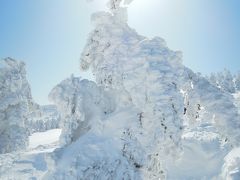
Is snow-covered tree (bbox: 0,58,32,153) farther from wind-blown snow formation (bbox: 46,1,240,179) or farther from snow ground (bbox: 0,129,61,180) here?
wind-blown snow formation (bbox: 46,1,240,179)

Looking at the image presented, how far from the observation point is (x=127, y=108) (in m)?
9.40

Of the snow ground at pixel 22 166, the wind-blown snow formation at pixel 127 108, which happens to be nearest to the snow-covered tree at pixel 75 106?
the wind-blown snow formation at pixel 127 108

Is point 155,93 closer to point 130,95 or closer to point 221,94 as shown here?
point 130,95

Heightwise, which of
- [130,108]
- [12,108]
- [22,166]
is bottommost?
[22,166]

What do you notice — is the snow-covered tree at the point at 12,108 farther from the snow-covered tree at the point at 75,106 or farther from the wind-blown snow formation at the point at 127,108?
the snow-covered tree at the point at 75,106

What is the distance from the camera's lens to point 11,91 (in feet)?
95.2

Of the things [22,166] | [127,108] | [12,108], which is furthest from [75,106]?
[12,108]

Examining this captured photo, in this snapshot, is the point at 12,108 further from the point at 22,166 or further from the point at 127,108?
the point at 127,108

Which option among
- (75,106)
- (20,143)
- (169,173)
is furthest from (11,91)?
(75,106)

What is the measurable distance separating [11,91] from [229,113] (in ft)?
Result: 76.6

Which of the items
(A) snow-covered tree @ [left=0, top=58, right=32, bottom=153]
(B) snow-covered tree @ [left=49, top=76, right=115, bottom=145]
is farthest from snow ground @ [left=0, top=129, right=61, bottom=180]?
(B) snow-covered tree @ [left=49, top=76, right=115, bottom=145]

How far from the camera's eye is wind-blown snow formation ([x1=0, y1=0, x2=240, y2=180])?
26.8ft

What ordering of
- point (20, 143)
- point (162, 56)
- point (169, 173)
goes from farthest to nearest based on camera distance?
point (20, 143) < point (169, 173) < point (162, 56)

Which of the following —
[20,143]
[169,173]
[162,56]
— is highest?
[162,56]
